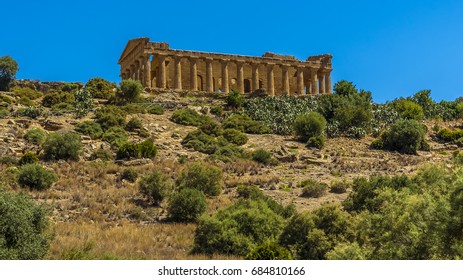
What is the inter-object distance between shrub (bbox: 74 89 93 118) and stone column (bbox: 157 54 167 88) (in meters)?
10.0

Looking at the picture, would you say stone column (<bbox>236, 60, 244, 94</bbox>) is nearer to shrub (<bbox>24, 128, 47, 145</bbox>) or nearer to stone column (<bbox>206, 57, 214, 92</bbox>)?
stone column (<bbox>206, 57, 214, 92</bbox>)

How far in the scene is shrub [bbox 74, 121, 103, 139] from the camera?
53406 mm

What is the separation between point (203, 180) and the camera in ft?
128

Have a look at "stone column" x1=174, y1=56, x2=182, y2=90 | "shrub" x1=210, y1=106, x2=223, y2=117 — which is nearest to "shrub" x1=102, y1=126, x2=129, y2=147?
"shrub" x1=210, y1=106, x2=223, y2=117

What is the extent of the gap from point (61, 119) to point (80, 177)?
15.7 m

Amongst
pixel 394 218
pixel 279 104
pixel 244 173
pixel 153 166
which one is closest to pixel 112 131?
pixel 153 166

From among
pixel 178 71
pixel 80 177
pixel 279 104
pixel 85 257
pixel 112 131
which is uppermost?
pixel 178 71

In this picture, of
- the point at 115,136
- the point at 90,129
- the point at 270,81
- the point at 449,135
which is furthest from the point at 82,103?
the point at 449,135

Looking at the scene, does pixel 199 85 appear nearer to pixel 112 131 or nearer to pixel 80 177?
pixel 112 131

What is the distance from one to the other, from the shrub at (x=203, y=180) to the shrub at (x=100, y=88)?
105 feet

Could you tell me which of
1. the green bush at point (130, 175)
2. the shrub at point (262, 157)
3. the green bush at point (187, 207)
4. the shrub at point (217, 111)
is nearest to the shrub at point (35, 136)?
the green bush at point (130, 175)

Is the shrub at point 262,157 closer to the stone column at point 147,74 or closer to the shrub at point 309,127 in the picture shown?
the shrub at point 309,127

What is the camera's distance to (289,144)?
183ft

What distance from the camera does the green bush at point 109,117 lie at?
5594 cm
